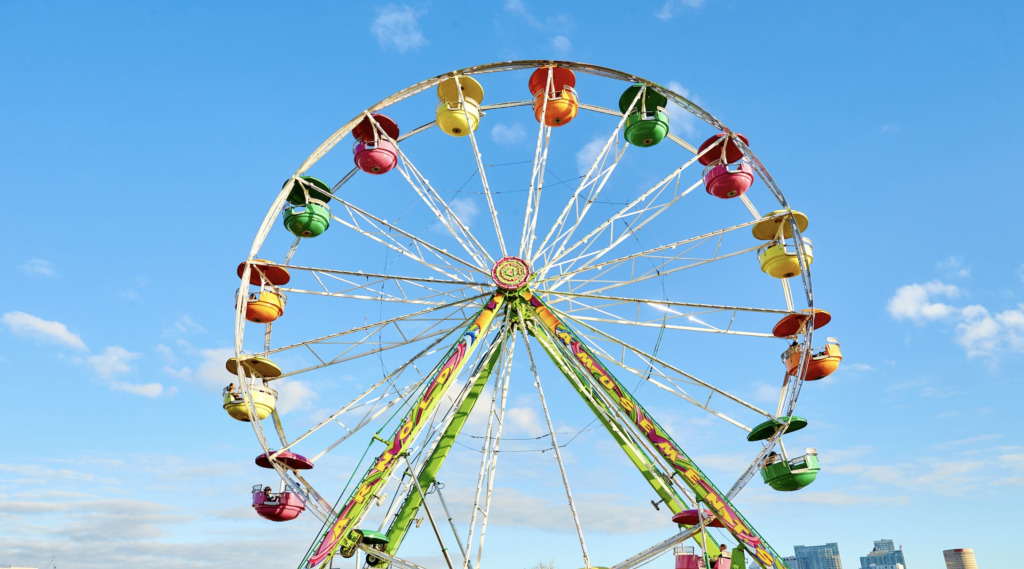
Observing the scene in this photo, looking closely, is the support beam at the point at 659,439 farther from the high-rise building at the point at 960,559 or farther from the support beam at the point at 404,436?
the high-rise building at the point at 960,559

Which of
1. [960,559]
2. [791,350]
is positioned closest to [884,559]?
[960,559]

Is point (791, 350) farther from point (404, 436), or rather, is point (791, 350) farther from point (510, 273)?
point (404, 436)

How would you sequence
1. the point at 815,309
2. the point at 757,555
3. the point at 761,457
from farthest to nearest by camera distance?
the point at 815,309 < the point at 761,457 < the point at 757,555

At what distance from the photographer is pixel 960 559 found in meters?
150

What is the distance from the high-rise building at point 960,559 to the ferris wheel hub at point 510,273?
169 metres

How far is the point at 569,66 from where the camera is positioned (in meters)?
17.1

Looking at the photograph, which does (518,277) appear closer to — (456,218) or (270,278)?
(456,218)

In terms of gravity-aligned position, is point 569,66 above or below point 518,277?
above

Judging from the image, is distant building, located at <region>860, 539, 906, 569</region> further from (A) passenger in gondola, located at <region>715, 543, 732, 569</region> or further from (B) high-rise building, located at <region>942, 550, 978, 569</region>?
(A) passenger in gondola, located at <region>715, 543, 732, 569</region>

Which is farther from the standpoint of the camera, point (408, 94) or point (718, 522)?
point (408, 94)

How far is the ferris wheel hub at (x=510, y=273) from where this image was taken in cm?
1588

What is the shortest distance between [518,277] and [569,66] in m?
5.17

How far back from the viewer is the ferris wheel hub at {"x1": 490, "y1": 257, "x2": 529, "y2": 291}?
15.9 meters

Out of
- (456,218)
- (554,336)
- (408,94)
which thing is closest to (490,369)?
(554,336)
